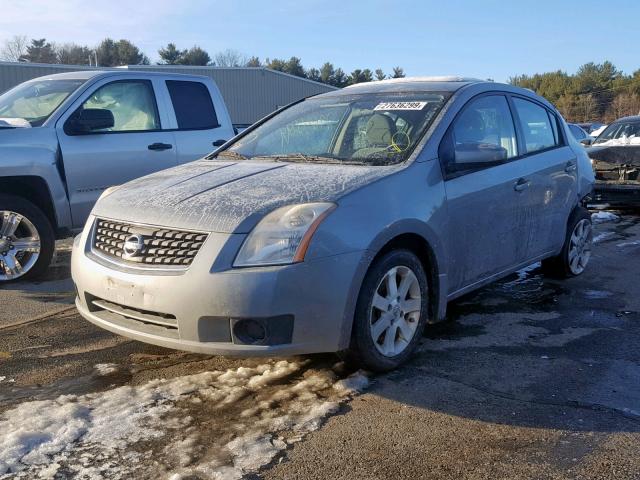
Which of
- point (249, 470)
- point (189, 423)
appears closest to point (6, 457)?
point (189, 423)

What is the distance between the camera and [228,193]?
12.0ft

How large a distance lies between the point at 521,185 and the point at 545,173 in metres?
0.52

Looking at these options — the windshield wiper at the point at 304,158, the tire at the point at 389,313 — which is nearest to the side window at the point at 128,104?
the windshield wiper at the point at 304,158

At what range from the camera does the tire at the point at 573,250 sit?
19.2 feet

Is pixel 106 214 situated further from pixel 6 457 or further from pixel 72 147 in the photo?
pixel 72 147

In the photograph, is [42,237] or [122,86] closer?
[42,237]

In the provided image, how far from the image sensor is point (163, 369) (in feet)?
12.7

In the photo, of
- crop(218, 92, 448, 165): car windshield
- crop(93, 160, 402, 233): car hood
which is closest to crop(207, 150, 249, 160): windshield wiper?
crop(218, 92, 448, 165): car windshield

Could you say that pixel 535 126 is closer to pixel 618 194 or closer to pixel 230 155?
pixel 230 155

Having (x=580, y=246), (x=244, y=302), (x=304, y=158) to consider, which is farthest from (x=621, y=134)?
(x=244, y=302)

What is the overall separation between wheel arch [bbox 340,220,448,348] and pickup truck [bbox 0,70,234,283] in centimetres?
350

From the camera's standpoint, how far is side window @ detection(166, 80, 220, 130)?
7004 millimetres

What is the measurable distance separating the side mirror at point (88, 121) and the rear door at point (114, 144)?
0.03m

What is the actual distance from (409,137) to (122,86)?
3.59 meters
